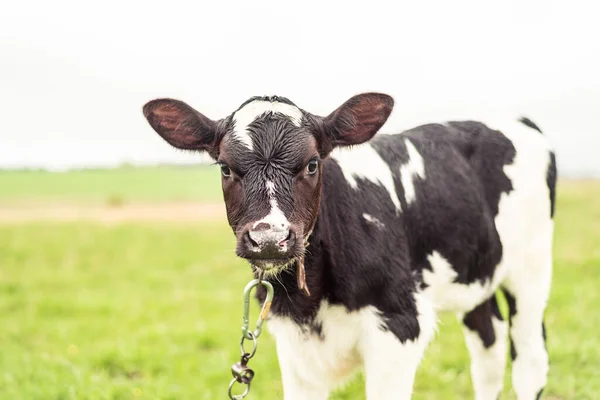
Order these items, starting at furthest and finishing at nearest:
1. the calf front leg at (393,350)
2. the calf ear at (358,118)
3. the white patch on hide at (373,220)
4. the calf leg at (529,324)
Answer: the calf leg at (529,324) → the white patch on hide at (373,220) → the calf front leg at (393,350) → the calf ear at (358,118)

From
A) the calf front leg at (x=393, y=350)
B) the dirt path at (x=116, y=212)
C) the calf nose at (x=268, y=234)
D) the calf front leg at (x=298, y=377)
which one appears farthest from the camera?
the dirt path at (x=116, y=212)

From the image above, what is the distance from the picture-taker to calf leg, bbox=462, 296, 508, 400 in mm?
5223

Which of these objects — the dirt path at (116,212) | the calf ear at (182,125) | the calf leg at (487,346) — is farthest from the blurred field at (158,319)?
the dirt path at (116,212)

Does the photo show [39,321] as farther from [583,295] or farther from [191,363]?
[583,295]

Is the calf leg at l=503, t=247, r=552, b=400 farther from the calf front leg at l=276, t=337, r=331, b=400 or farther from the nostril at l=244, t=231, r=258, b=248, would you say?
the nostril at l=244, t=231, r=258, b=248

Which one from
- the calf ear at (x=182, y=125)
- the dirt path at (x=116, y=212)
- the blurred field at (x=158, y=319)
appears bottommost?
the dirt path at (x=116, y=212)

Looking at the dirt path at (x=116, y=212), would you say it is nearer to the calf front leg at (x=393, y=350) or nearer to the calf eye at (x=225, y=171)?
the calf front leg at (x=393, y=350)

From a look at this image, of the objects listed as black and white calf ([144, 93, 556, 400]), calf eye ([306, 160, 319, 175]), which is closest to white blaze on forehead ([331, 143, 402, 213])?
black and white calf ([144, 93, 556, 400])

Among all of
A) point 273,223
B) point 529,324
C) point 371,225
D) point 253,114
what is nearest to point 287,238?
point 273,223

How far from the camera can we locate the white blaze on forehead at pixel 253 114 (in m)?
3.36

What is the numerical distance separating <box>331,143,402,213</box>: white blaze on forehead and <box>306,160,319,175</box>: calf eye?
532mm

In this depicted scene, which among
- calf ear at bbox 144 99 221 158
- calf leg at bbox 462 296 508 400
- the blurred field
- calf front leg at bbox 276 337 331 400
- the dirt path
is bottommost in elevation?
the dirt path

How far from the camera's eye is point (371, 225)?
3773 millimetres

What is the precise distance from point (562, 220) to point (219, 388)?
40.4ft
